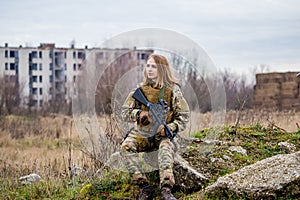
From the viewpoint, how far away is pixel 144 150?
5.96m

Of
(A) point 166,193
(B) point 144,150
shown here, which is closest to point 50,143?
(B) point 144,150

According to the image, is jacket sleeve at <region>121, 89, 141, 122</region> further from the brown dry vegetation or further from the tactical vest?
the brown dry vegetation

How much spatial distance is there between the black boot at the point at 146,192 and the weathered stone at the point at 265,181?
66 cm

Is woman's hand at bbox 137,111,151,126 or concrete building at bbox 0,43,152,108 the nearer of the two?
woman's hand at bbox 137,111,151,126

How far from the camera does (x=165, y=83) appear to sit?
603 centimetres

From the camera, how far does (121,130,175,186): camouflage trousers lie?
560cm

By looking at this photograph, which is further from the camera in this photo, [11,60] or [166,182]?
[11,60]

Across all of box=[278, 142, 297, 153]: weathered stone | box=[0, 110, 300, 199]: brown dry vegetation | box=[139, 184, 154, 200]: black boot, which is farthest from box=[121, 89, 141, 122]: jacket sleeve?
box=[278, 142, 297, 153]: weathered stone

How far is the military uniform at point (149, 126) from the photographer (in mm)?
5812

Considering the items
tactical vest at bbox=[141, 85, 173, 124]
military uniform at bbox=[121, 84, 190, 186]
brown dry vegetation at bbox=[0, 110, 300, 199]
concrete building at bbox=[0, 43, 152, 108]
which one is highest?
concrete building at bbox=[0, 43, 152, 108]

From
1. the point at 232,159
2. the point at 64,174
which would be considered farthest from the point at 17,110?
the point at 232,159

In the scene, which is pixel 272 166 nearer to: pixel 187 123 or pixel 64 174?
pixel 187 123

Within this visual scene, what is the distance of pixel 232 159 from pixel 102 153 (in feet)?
6.42

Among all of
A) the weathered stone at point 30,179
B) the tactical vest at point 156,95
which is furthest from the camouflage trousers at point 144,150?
the weathered stone at point 30,179
